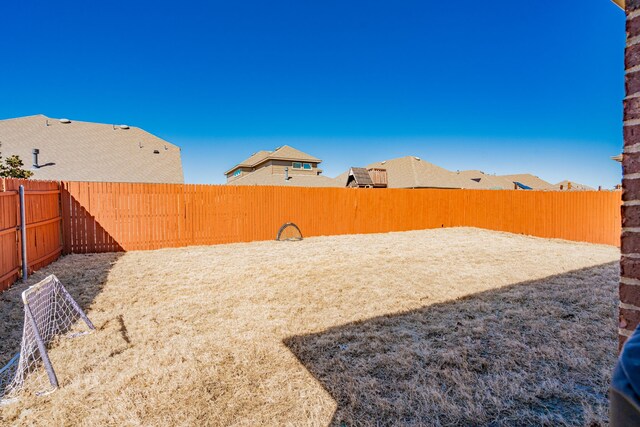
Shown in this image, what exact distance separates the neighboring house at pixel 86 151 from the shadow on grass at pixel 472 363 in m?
15.7

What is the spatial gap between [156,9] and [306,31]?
7.63m

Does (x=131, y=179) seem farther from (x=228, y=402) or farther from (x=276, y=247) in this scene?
(x=228, y=402)

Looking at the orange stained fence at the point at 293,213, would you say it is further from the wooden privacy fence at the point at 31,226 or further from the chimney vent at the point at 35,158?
the chimney vent at the point at 35,158

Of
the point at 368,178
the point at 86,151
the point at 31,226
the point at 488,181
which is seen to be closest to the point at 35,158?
the point at 86,151

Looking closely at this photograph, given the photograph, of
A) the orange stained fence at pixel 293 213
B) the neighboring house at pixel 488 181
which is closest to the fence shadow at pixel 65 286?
the orange stained fence at pixel 293 213

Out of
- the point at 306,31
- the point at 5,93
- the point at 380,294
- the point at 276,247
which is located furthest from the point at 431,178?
the point at 5,93

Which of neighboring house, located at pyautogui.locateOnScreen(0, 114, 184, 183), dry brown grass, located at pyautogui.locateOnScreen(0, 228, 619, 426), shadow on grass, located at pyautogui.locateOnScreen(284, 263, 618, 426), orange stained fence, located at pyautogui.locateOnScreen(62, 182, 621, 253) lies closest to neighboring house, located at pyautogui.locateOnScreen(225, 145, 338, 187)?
neighboring house, located at pyautogui.locateOnScreen(0, 114, 184, 183)

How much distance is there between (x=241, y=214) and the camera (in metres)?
11.0

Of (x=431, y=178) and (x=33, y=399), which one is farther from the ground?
(x=431, y=178)

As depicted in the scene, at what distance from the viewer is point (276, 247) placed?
9.85 m

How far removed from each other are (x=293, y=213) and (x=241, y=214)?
2.01 meters

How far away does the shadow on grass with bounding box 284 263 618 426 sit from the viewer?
2213 millimetres

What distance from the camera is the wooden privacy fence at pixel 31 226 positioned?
5430 millimetres

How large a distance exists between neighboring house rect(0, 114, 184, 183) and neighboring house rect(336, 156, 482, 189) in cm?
1502
